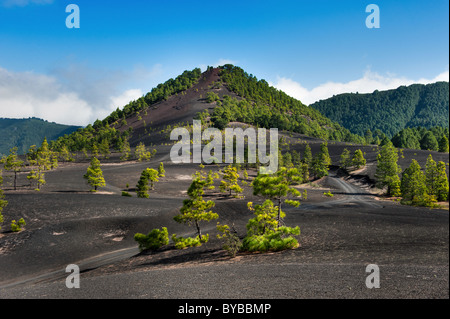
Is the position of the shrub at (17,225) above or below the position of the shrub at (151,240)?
above


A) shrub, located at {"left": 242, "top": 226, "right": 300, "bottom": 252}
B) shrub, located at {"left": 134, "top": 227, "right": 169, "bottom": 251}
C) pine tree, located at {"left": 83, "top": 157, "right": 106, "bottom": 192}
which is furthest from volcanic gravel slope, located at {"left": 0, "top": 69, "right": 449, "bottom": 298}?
pine tree, located at {"left": 83, "top": 157, "right": 106, "bottom": 192}

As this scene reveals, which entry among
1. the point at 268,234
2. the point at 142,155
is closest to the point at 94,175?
the point at 268,234

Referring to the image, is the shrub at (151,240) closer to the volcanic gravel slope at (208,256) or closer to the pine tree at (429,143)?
the volcanic gravel slope at (208,256)

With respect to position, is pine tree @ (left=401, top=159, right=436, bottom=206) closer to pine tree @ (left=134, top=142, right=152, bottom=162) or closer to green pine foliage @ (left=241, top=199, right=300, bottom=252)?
green pine foliage @ (left=241, top=199, right=300, bottom=252)

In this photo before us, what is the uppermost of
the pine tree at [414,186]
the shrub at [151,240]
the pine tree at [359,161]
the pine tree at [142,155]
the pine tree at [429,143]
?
the pine tree at [429,143]

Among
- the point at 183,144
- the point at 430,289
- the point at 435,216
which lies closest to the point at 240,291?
the point at 430,289

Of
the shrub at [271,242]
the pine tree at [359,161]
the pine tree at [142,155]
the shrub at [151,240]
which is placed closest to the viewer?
the shrub at [271,242]

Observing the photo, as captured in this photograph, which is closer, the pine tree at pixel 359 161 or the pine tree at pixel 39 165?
the pine tree at pixel 39 165

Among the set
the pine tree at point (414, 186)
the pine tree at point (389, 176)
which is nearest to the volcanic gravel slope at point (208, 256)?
the pine tree at point (414, 186)

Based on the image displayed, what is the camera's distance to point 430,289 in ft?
34.6

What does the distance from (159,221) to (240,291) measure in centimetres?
2605

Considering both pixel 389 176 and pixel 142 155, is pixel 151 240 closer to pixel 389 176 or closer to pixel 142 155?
pixel 389 176
